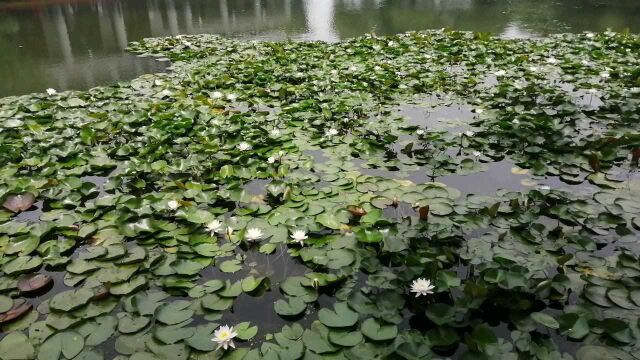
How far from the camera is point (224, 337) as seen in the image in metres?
1.41

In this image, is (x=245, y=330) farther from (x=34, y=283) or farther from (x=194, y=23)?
(x=194, y=23)

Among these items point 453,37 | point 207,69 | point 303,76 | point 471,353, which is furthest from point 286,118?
point 453,37

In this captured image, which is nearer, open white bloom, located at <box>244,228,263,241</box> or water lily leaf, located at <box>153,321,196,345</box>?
water lily leaf, located at <box>153,321,196,345</box>

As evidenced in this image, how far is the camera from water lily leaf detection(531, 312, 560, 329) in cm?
143

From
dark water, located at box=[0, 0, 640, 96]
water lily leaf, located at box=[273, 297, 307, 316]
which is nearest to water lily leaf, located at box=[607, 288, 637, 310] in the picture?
water lily leaf, located at box=[273, 297, 307, 316]

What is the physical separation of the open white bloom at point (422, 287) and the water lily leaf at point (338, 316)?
0.78 feet

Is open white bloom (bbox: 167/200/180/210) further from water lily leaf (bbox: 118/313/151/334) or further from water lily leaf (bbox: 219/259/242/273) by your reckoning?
water lily leaf (bbox: 118/313/151/334)

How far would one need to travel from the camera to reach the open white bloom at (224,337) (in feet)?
4.61

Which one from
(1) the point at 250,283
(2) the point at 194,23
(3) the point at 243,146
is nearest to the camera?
(1) the point at 250,283

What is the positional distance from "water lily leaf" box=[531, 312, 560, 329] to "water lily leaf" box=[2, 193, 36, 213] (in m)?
2.51

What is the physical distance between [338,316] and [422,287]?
0.33 meters

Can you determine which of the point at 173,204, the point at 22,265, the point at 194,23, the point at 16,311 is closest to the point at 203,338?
the point at 16,311

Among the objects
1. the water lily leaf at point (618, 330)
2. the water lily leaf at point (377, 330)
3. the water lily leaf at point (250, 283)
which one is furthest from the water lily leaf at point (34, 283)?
the water lily leaf at point (618, 330)

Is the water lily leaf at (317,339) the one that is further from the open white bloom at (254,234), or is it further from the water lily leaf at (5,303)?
the water lily leaf at (5,303)
